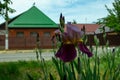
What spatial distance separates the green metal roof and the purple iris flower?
138 ft

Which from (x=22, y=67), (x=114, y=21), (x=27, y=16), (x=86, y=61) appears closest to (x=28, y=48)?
(x=27, y=16)

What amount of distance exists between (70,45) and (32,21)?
43.3 m

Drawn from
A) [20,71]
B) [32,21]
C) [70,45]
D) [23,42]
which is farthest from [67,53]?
[32,21]

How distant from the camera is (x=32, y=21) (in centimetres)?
4600

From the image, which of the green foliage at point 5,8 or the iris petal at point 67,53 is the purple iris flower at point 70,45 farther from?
the green foliage at point 5,8

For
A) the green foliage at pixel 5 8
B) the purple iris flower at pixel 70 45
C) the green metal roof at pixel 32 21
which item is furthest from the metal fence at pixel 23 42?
the purple iris flower at pixel 70 45

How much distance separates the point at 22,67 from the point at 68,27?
6654 mm

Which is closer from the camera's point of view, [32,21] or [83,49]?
[83,49]

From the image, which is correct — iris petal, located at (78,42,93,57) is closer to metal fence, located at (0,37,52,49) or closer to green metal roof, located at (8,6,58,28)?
metal fence, located at (0,37,52,49)

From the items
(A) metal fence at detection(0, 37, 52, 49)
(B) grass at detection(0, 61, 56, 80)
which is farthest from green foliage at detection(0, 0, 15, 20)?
(A) metal fence at detection(0, 37, 52, 49)

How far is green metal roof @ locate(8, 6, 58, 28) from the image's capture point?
4559cm

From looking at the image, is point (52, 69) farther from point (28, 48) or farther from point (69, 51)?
point (28, 48)

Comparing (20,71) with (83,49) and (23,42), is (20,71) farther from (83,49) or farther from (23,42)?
(23,42)

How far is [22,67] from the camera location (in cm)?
971
